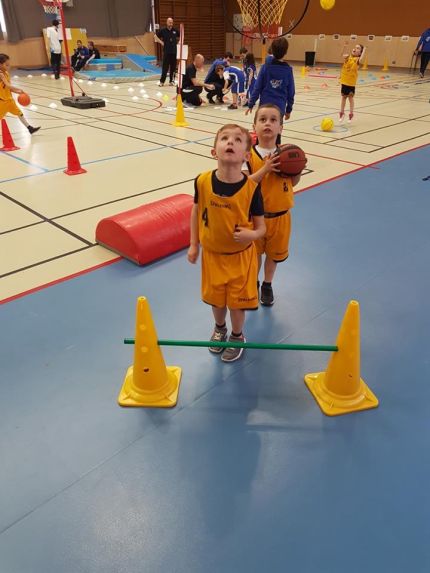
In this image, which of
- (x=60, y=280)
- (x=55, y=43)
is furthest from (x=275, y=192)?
(x=55, y=43)

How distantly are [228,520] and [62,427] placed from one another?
0.88m

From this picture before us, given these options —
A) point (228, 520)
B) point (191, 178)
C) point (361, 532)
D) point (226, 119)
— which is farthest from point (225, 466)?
point (226, 119)

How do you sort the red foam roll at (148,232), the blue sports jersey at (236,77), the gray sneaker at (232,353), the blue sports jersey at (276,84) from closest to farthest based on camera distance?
1. the gray sneaker at (232,353)
2. the red foam roll at (148,232)
3. the blue sports jersey at (276,84)
4. the blue sports jersey at (236,77)

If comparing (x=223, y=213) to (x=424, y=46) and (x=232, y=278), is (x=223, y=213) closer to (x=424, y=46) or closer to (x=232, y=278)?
(x=232, y=278)

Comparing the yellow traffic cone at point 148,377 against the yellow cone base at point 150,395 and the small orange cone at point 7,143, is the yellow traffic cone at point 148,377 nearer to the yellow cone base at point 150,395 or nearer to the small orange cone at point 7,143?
the yellow cone base at point 150,395

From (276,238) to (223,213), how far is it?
69 centimetres

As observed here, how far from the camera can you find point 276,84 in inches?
208

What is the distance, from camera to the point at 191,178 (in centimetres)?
532

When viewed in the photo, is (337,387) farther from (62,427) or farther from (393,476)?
(62,427)

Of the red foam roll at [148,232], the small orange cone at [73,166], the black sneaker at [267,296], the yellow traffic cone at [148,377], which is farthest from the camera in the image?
the small orange cone at [73,166]

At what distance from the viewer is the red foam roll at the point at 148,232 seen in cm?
332

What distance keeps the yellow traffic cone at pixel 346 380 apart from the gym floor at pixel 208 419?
0.19 feet

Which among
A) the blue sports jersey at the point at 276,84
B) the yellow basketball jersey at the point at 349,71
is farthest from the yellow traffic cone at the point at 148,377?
the yellow basketball jersey at the point at 349,71

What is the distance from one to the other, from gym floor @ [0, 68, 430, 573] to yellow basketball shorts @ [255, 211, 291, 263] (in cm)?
41
